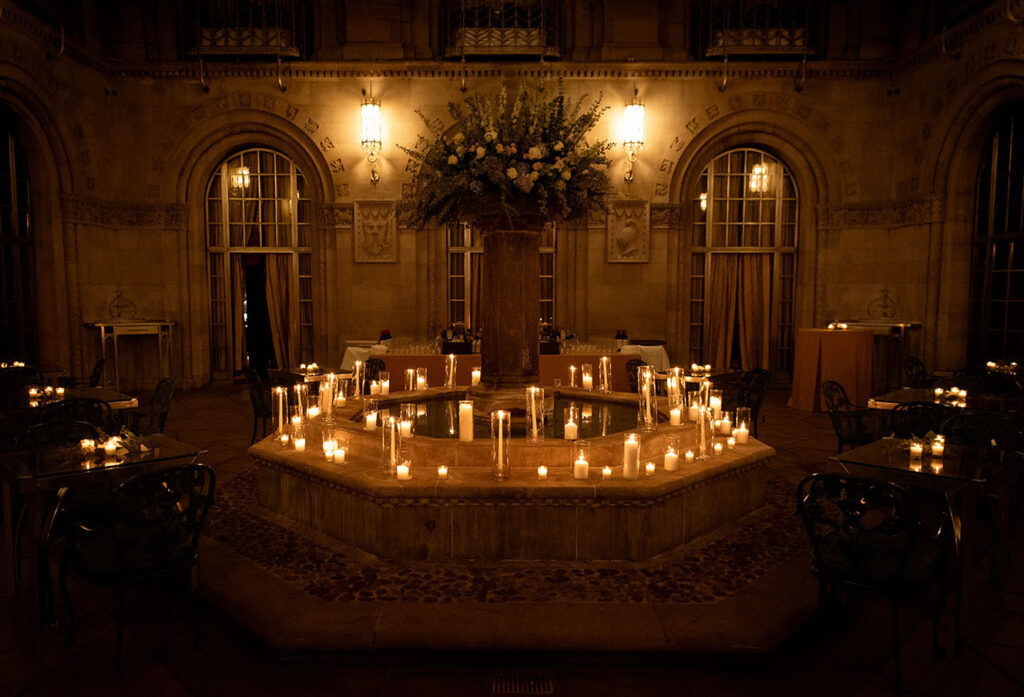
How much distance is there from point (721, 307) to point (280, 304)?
24.8 ft

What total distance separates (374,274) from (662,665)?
8.58 m

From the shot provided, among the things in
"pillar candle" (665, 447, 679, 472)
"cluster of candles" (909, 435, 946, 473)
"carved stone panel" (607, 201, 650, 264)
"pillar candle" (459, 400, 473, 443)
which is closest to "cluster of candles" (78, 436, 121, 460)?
"pillar candle" (459, 400, 473, 443)

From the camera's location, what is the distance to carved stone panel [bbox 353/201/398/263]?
410 inches

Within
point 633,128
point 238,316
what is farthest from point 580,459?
point 238,316

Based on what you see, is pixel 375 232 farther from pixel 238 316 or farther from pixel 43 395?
pixel 43 395

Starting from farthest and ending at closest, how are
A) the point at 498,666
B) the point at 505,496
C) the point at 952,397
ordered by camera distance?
1. the point at 952,397
2. the point at 505,496
3. the point at 498,666

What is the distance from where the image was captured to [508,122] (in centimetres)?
487

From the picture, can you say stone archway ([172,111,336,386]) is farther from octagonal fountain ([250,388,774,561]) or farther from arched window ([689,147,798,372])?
octagonal fountain ([250,388,774,561])

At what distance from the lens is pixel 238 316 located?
11.3 metres

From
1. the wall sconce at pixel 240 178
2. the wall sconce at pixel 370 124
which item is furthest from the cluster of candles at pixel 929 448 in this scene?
the wall sconce at pixel 240 178

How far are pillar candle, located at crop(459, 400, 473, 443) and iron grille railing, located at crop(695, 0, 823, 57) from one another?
853cm

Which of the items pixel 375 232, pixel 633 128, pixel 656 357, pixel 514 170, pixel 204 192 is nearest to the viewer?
pixel 514 170

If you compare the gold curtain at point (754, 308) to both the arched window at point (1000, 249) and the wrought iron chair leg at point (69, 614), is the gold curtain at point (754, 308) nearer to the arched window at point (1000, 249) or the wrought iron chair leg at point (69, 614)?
the arched window at point (1000, 249)

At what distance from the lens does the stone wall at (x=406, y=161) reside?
10.2 meters
